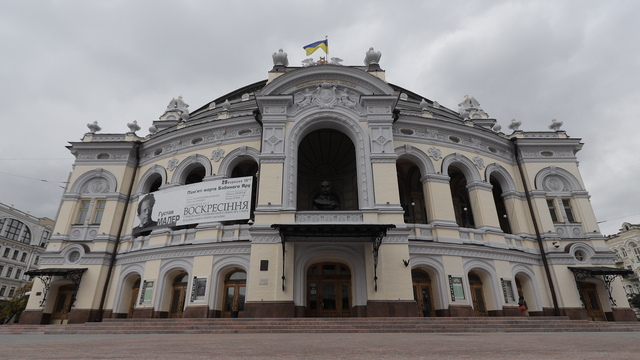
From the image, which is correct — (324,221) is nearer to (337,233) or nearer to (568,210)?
(337,233)

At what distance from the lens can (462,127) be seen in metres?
→ 22.8

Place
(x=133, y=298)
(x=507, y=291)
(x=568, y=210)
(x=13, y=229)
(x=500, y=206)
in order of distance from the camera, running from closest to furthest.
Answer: (x=507, y=291)
(x=133, y=298)
(x=568, y=210)
(x=500, y=206)
(x=13, y=229)

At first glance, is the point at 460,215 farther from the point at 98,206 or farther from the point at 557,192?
the point at 98,206

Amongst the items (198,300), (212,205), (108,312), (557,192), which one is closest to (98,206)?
(108,312)

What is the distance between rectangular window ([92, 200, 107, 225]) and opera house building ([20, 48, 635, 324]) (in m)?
0.19

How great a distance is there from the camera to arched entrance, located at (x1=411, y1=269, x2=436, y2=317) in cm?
1844

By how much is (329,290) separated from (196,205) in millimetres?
9883

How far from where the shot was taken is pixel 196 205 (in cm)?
2027

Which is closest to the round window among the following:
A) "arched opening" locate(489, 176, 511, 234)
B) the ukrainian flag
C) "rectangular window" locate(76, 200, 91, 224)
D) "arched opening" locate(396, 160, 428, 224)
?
"rectangular window" locate(76, 200, 91, 224)

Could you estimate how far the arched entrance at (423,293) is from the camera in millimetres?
18442

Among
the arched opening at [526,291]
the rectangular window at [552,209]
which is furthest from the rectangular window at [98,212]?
the rectangular window at [552,209]

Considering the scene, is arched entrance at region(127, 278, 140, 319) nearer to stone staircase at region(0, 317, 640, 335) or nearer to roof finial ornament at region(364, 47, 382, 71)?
stone staircase at region(0, 317, 640, 335)

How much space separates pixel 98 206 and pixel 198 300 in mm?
11264

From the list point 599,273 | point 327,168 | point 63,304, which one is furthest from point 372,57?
point 63,304
